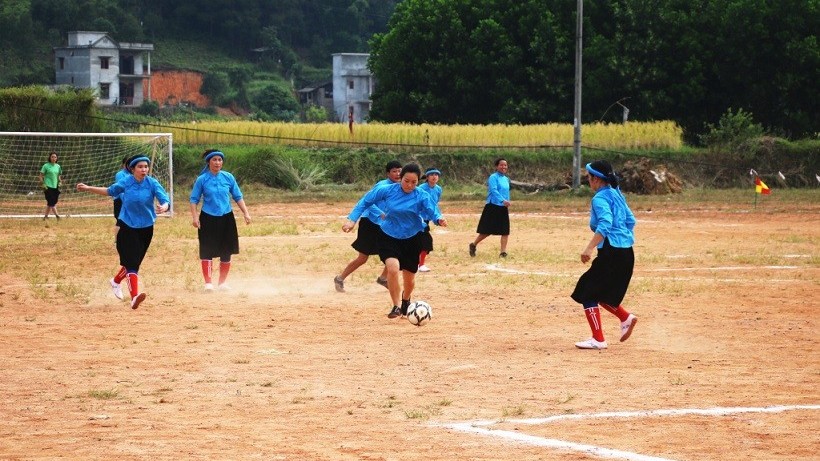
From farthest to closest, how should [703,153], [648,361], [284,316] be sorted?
[703,153] → [284,316] → [648,361]

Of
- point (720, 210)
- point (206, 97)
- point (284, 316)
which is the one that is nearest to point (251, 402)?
point (284, 316)

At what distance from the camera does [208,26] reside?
100125mm

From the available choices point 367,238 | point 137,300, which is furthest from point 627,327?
point 137,300

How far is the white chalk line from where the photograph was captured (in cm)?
759

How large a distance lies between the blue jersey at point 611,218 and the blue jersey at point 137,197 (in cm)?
569

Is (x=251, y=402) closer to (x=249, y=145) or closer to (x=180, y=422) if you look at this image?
(x=180, y=422)

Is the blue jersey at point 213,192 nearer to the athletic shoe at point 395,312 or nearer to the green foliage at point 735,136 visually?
the athletic shoe at point 395,312

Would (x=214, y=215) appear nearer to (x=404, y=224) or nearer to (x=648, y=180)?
(x=404, y=224)

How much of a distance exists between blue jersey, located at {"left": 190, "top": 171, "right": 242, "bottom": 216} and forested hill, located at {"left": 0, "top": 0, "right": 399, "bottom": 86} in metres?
70.4

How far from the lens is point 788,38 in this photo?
49.1 m

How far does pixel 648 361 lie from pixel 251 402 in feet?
12.1

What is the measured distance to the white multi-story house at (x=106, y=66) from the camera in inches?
3413

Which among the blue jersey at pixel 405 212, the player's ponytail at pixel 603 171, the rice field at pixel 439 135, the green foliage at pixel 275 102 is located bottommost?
the blue jersey at pixel 405 212

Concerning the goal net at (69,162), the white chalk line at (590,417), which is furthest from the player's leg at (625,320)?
the goal net at (69,162)
